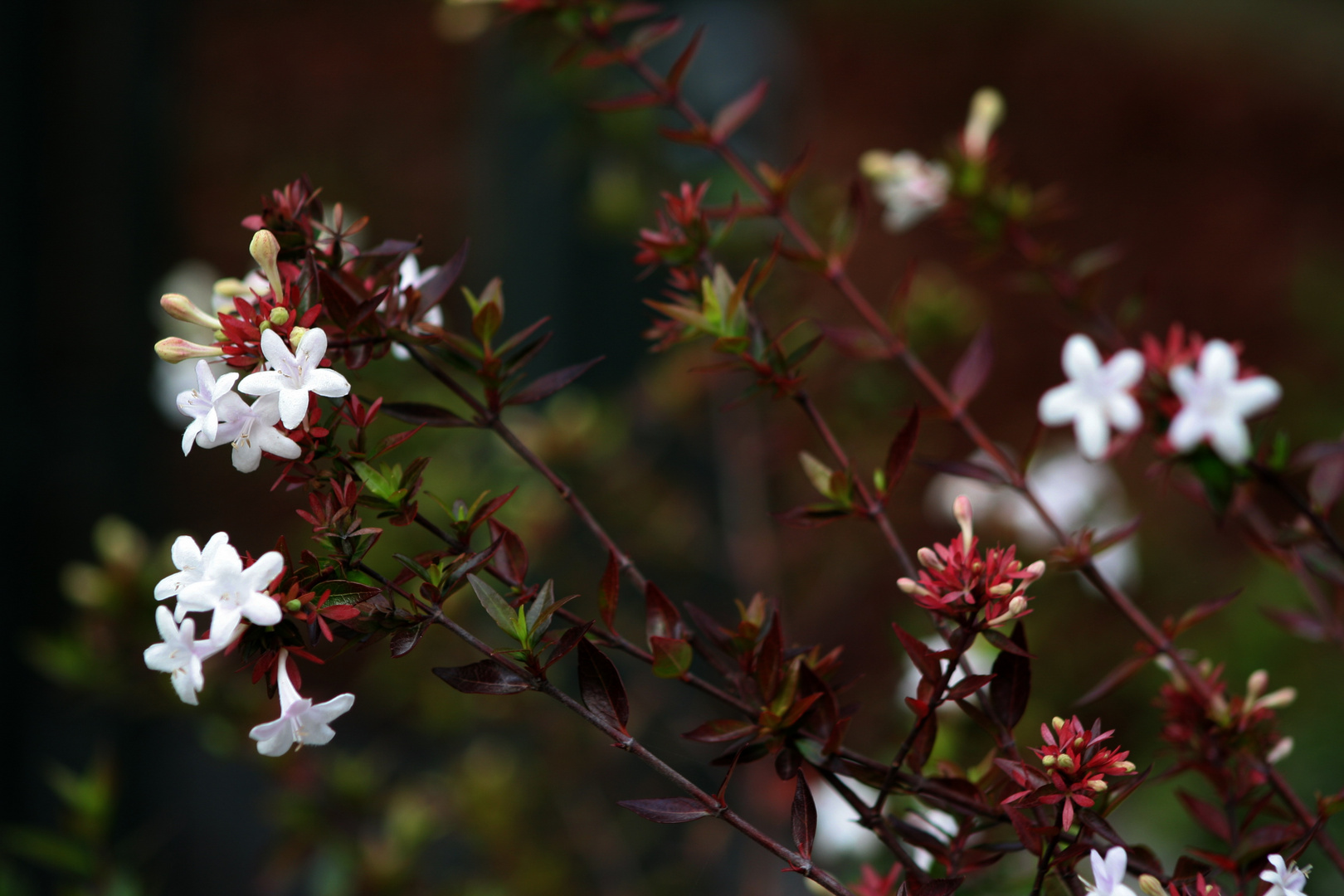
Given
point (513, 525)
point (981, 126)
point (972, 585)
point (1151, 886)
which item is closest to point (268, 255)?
point (972, 585)

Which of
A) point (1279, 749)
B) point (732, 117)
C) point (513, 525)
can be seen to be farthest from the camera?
point (513, 525)

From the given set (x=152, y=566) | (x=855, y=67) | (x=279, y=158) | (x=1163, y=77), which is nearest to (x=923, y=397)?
(x=152, y=566)

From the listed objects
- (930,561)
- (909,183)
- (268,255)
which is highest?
(909,183)

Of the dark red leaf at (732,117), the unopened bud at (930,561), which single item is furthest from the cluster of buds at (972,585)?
the dark red leaf at (732,117)

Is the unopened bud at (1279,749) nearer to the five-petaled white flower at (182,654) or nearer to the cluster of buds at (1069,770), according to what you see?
the cluster of buds at (1069,770)

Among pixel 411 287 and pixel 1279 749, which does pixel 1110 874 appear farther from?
pixel 411 287

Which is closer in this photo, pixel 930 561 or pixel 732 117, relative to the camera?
pixel 930 561
